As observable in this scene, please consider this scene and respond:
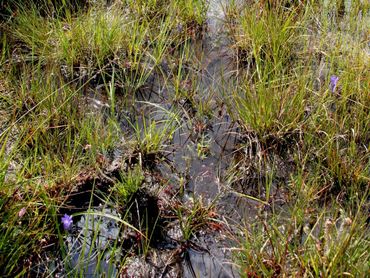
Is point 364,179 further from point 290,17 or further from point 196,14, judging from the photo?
point 196,14

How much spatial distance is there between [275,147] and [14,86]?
1.51 meters

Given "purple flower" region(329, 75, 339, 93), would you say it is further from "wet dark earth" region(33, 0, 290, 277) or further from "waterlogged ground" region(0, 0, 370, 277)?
"wet dark earth" region(33, 0, 290, 277)

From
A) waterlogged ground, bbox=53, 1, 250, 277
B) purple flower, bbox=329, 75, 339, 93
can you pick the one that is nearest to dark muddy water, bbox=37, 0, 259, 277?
waterlogged ground, bbox=53, 1, 250, 277

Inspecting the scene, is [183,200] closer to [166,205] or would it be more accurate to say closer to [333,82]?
[166,205]

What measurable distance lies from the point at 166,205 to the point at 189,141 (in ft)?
1.58

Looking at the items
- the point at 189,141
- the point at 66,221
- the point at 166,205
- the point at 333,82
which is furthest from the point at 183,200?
the point at 333,82

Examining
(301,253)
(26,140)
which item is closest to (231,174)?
(301,253)

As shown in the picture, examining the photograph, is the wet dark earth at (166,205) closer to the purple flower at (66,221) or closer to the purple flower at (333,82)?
the purple flower at (66,221)

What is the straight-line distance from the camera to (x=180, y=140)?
8.78ft

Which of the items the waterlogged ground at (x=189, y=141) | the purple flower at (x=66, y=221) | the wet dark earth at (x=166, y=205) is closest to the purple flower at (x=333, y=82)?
the waterlogged ground at (x=189, y=141)

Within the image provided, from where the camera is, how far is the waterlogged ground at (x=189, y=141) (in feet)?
6.82

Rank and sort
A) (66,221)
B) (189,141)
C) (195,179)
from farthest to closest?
(189,141), (195,179), (66,221)

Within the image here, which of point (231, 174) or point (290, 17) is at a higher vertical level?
point (290, 17)

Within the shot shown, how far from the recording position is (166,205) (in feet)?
7.61
